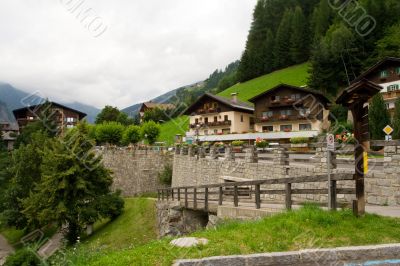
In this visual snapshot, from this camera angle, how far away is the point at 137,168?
41125mm

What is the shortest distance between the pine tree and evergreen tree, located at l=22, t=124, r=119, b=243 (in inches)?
2582

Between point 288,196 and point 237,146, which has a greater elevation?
point 237,146

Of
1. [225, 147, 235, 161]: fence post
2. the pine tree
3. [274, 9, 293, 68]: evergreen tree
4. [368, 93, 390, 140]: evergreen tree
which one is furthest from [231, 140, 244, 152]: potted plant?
[274, 9, 293, 68]: evergreen tree

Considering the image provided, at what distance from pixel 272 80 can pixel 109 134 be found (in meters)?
36.7

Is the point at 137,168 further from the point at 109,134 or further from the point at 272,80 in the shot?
the point at 272,80

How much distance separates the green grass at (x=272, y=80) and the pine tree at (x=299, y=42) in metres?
2.36

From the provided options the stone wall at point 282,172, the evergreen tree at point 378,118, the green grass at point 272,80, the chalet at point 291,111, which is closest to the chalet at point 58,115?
the green grass at point 272,80

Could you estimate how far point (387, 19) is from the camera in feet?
197

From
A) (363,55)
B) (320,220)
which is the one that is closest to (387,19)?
(363,55)

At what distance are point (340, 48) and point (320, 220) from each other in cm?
5523

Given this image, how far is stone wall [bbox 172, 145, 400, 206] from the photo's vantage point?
10461mm

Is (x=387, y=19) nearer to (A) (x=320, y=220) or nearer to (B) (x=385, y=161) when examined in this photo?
(B) (x=385, y=161)

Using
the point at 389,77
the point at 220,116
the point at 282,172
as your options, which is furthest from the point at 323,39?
the point at 282,172

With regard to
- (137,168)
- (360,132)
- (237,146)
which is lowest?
(137,168)
